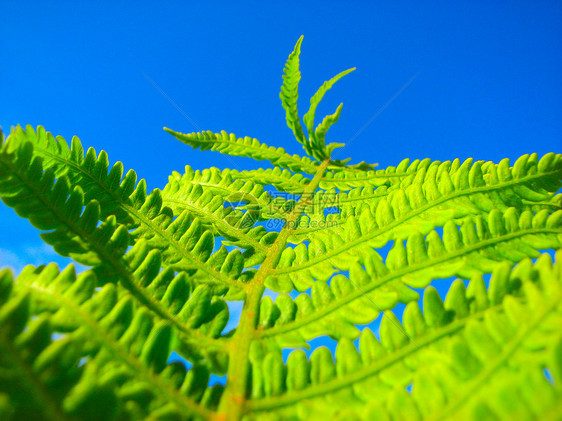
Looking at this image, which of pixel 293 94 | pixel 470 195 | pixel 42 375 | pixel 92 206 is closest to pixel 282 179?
pixel 293 94

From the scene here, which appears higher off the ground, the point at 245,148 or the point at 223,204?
the point at 245,148

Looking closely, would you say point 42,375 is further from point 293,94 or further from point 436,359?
point 293,94

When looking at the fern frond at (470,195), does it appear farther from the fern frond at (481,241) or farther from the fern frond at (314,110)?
the fern frond at (314,110)

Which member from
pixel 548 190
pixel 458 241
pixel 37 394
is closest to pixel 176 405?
pixel 37 394

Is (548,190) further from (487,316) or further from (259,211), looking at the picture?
(259,211)

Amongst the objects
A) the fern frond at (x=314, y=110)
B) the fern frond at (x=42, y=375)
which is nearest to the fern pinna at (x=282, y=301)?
the fern frond at (x=42, y=375)

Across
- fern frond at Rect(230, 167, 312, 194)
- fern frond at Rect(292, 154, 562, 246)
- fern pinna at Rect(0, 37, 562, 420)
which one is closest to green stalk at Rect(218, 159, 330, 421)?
fern pinna at Rect(0, 37, 562, 420)
